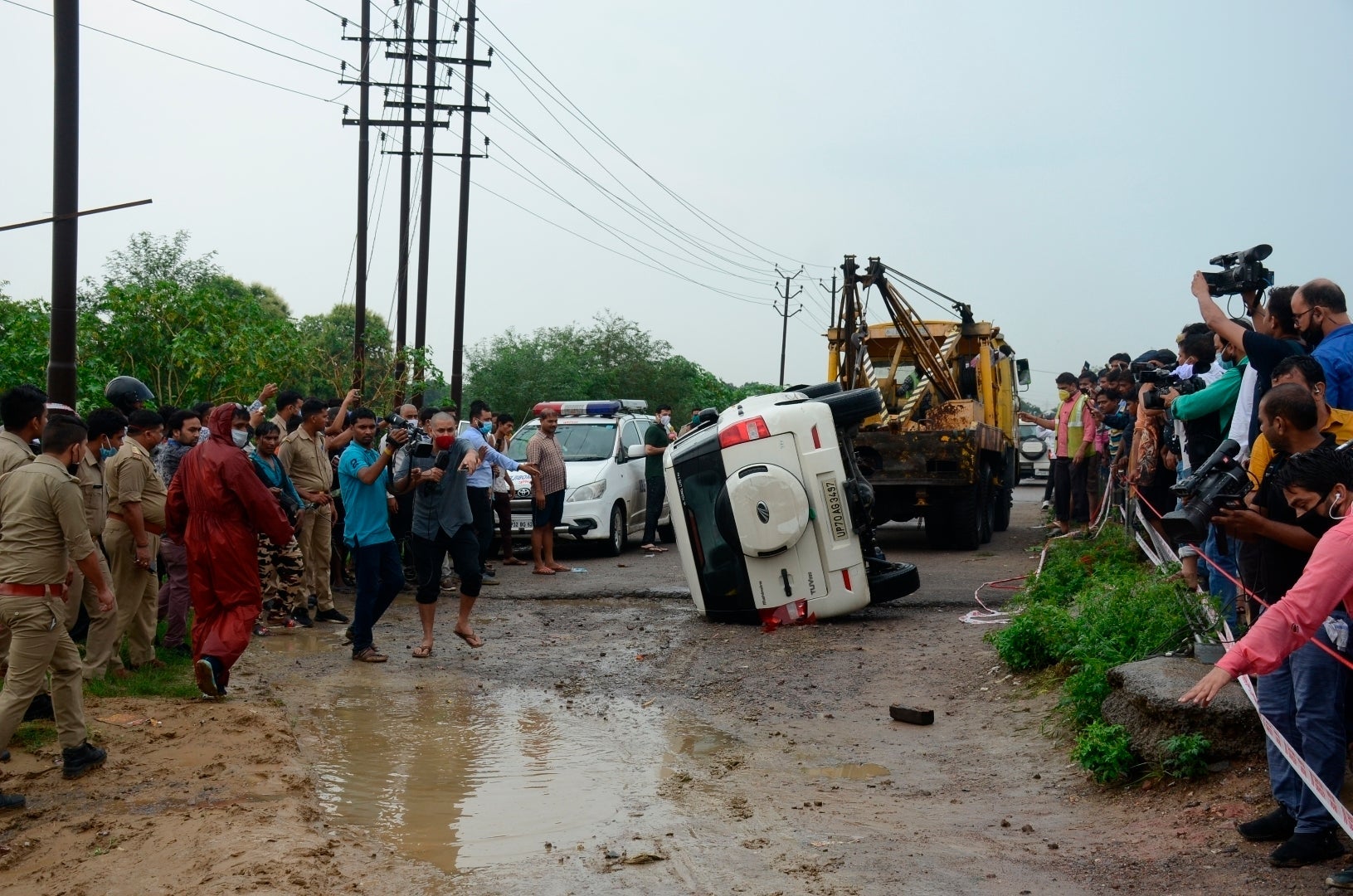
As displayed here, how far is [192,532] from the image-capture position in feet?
23.4

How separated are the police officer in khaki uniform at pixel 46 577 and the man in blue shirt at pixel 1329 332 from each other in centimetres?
559

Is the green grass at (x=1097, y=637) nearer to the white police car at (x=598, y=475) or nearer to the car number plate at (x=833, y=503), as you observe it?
the car number plate at (x=833, y=503)

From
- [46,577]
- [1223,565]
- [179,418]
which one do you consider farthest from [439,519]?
[1223,565]

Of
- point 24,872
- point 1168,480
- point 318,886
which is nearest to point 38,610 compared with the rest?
point 24,872

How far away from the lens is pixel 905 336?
15.9m

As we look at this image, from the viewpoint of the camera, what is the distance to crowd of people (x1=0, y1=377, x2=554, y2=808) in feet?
18.4

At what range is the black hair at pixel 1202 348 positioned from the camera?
8.64 m

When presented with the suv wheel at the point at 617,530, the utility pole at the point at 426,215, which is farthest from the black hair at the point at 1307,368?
the utility pole at the point at 426,215

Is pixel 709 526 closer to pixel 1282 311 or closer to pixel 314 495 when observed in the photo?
pixel 314 495

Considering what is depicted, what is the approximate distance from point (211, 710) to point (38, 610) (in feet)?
5.16

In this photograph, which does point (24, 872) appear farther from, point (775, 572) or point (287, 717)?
point (775, 572)

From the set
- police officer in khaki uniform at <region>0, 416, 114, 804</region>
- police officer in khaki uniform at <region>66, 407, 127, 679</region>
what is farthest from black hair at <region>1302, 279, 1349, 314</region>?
police officer in khaki uniform at <region>66, 407, 127, 679</region>

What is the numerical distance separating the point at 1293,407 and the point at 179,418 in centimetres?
741

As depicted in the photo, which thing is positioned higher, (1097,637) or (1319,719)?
(1319,719)
